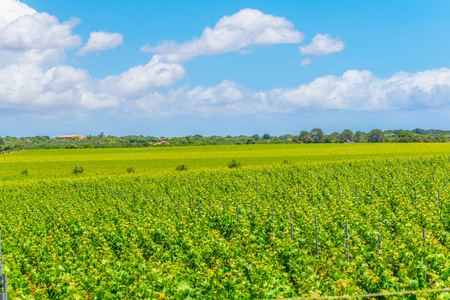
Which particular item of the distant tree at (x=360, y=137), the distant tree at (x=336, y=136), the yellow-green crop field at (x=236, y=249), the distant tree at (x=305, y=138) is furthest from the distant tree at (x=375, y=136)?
the yellow-green crop field at (x=236, y=249)

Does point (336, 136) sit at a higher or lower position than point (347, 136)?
higher

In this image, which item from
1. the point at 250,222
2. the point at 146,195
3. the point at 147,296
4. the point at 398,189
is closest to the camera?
the point at 147,296

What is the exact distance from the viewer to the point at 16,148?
127m

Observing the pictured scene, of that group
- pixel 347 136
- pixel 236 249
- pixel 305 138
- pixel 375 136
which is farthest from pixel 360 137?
pixel 236 249

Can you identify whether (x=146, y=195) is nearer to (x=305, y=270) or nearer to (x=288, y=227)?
(x=288, y=227)

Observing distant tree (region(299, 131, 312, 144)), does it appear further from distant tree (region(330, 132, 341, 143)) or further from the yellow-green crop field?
the yellow-green crop field

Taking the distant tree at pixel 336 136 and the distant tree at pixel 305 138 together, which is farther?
the distant tree at pixel 336 136

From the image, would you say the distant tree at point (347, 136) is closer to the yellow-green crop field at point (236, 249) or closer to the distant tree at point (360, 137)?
the distant tree at point (360, 137)

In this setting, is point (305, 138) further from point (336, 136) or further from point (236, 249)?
point (236, 249)

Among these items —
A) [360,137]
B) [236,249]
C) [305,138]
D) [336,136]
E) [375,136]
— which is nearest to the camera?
[236,249]

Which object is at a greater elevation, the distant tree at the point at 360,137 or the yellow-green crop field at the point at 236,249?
the distant tree at the point at 360,137

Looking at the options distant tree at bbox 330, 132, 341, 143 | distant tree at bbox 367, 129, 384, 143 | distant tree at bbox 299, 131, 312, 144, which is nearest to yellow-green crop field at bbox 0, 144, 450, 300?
distant tree at bbox 299, 131, 312, 144

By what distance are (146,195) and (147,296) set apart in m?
19.6

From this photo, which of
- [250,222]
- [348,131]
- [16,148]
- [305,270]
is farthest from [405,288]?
[348,131]
